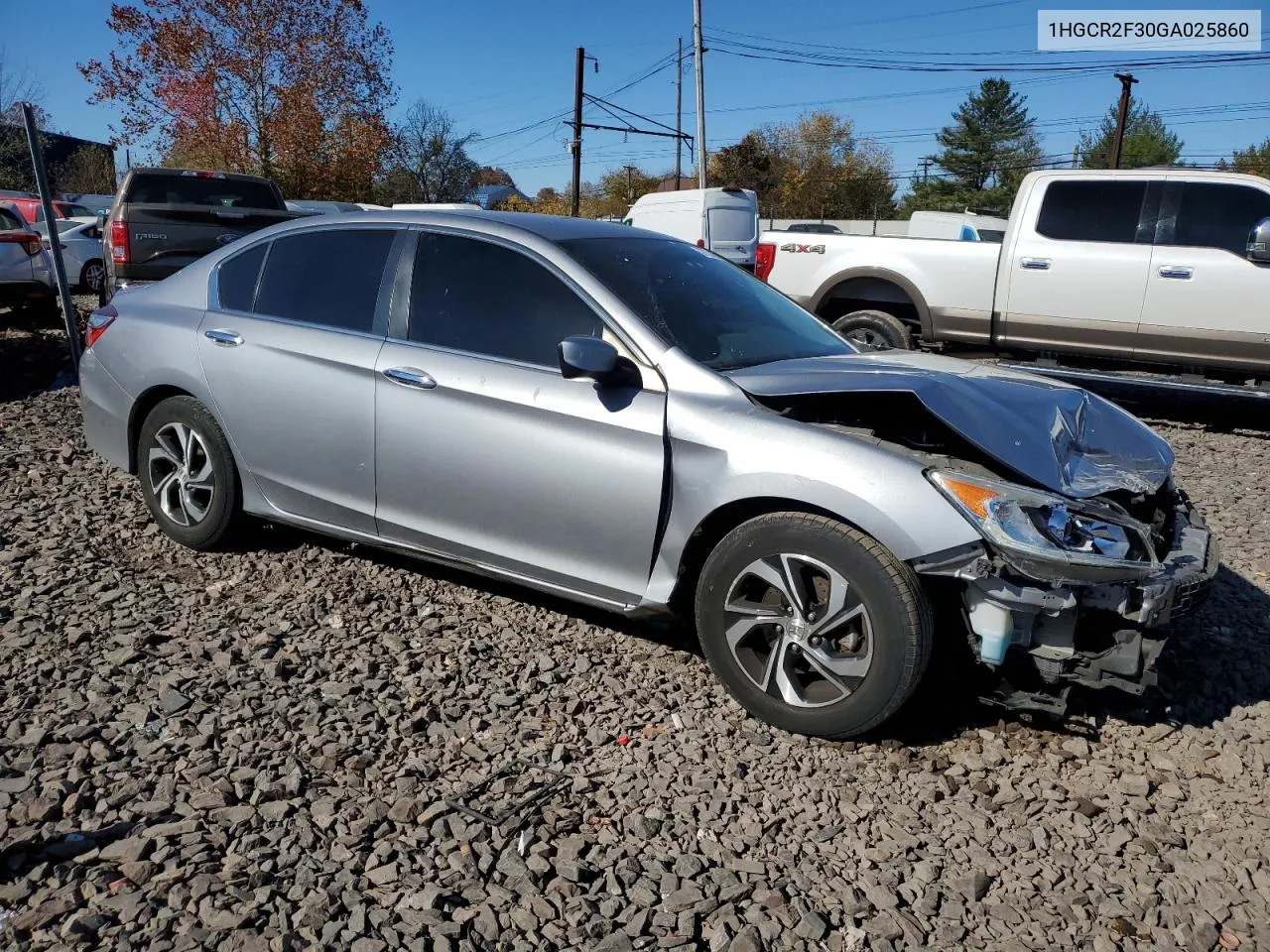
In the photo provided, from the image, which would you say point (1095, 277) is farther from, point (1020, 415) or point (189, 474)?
point (189, 474)

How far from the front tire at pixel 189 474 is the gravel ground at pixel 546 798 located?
33cm

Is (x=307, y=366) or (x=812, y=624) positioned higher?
(x=307, y=366)

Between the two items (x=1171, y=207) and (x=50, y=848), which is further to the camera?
(x=1171, y=207)

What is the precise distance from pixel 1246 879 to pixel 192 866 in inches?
111

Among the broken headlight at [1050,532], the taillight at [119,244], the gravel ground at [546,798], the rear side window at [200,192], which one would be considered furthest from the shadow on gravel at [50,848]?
the rear side window at [200,192]

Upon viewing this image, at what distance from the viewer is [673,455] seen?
3426 millimetres

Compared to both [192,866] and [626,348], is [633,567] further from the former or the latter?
[192,866]

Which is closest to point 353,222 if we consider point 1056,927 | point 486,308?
point 486,308

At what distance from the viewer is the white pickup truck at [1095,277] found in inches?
324

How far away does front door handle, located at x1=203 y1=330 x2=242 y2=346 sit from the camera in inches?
177

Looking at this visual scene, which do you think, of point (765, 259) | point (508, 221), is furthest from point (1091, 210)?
point (508, 221)

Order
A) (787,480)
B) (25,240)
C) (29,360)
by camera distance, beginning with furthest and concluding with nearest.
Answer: (25,240), (29,360), (787,480)

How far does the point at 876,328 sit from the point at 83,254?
1415 centimetres

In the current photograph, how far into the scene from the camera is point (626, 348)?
11.9ft
